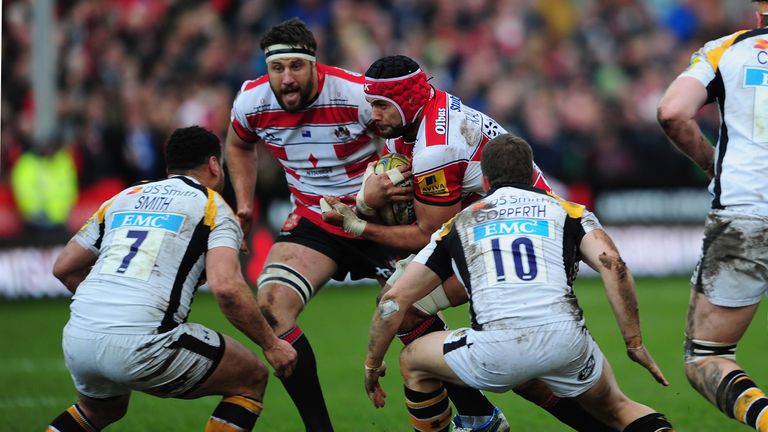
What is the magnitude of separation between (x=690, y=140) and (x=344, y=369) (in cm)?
592

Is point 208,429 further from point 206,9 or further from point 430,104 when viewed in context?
point 206,9

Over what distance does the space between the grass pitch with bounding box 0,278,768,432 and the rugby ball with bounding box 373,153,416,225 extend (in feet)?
5.53

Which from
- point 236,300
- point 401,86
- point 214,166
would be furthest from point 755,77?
point 214,166

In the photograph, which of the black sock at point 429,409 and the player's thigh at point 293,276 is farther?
the player's thigh at point 293,276

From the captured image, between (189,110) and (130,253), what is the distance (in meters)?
12.3

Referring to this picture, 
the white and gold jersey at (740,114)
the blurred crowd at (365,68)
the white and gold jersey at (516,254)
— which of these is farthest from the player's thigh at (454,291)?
the blurred crowd at (365,68)

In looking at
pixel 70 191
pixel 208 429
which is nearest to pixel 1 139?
pixel 70 191

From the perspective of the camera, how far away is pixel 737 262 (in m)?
6.44

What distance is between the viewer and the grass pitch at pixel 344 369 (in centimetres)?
900

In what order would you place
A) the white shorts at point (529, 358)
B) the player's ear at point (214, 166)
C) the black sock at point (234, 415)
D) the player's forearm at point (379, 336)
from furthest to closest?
the player's ear at point (214, 166), the black sock at point (234, 415), the player's forearm at point (379, 336), the white shorts at point (529, 358)

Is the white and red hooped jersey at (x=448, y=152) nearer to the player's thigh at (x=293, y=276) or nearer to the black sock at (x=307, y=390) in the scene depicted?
the player's thigh at (x=293, y=276)

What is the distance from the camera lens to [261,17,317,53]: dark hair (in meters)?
8.09

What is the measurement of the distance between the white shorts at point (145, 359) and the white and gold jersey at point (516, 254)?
53.7 inches

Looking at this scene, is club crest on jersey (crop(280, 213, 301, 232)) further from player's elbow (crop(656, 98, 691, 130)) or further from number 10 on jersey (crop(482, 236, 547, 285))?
player's elbow (crop(656, 98, 691, 130))
